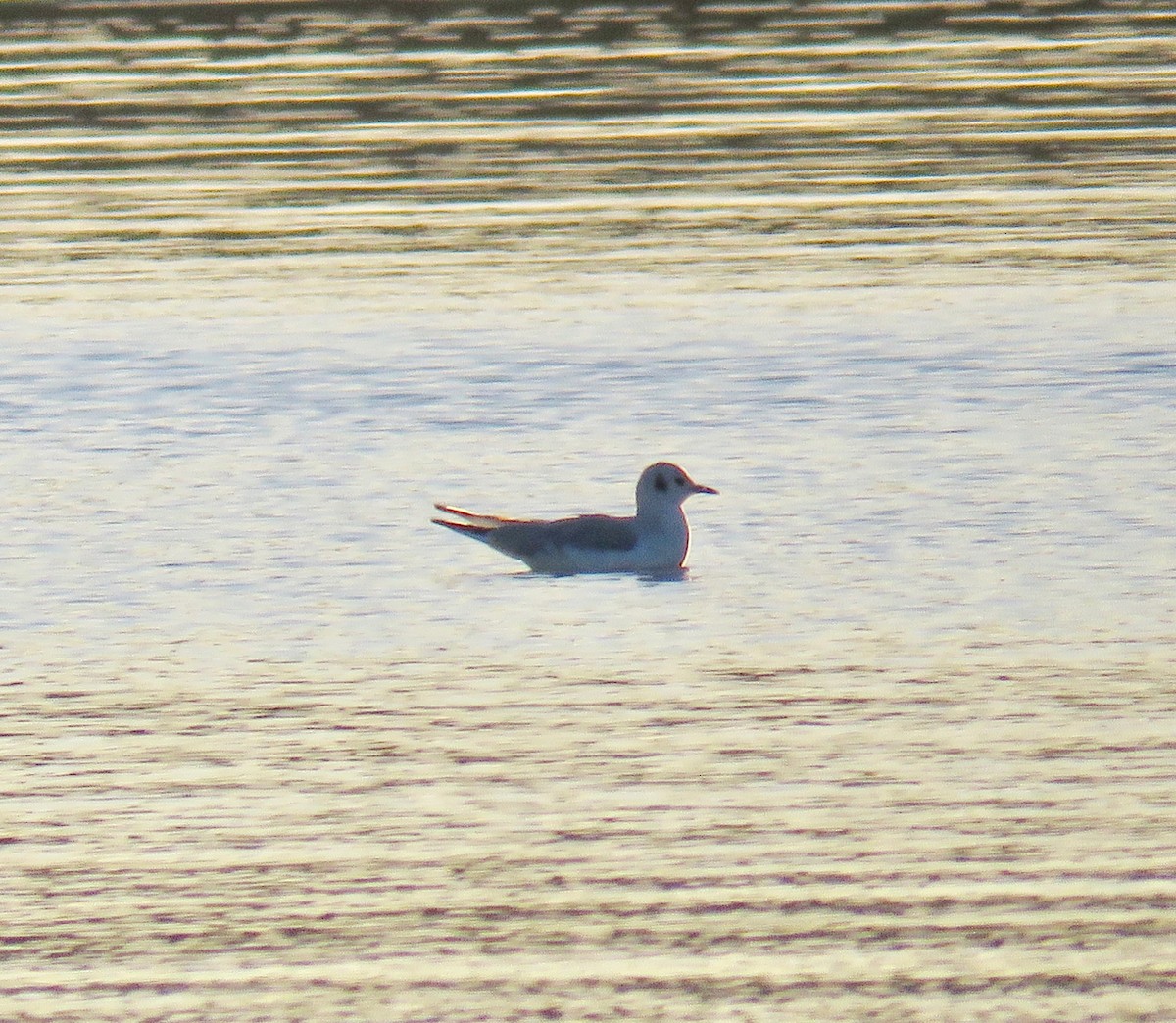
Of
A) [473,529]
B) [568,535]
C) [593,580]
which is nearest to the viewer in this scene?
[568,535]

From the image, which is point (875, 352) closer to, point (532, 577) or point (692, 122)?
point (532, 577)

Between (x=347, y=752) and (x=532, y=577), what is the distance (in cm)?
340

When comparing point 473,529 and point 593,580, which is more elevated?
point 473,529

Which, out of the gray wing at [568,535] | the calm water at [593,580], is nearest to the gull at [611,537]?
the gray wing at [568,535]

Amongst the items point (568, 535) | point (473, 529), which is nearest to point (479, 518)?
point (473, 529)

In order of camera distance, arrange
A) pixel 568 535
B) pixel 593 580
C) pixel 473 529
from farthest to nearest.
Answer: pixel 473 529 < pixel 593 580 < pixel 568 535

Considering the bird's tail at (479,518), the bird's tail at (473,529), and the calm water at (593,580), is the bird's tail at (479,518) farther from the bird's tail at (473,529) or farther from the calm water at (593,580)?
the calm water at (593,580)

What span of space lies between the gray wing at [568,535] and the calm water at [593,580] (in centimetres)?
17

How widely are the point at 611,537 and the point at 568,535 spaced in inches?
8.7

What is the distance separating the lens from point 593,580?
12.2 metres

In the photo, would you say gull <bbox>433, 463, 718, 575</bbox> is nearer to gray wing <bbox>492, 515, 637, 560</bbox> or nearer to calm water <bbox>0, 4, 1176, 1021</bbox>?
gray wing <bbox>492, 515, 637, 560</bbox>

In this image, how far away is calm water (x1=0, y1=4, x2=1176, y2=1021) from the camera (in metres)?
7.21

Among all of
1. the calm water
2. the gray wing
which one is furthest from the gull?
the calm water

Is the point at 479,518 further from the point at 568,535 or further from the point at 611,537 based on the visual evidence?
the point at 611,537
